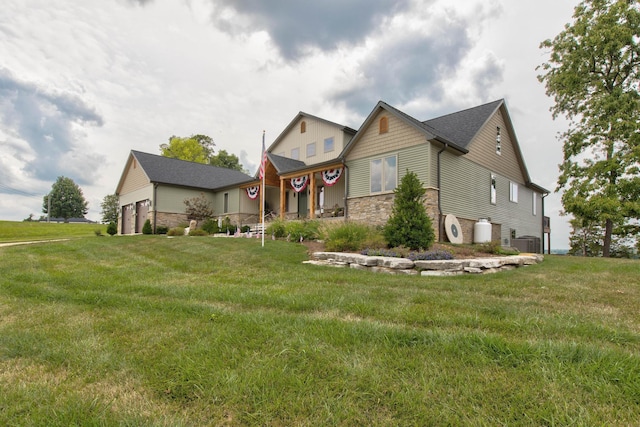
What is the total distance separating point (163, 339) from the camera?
9.24ft

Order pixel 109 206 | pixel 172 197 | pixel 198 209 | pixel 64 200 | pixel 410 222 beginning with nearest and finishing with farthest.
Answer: pixel 410 222 < pixel 198 209 < pixel 172 197 < pixel 109 206 < pixel 64 200

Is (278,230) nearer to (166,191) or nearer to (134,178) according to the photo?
(166,191)

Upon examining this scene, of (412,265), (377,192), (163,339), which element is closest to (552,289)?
(412,265)

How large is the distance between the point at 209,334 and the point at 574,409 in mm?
2585

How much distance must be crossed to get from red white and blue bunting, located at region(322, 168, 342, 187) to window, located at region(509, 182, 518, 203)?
8970mm

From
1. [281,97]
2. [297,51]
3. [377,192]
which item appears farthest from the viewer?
[281,97]

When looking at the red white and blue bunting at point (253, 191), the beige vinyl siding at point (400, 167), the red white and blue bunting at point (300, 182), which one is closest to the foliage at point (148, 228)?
the red white and blue bunting at point (253, 191)

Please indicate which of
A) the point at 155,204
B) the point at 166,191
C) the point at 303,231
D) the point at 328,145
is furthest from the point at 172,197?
the point at 303,231

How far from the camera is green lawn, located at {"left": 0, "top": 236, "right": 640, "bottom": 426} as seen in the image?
1828 millimetres

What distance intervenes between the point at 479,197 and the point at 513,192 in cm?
407

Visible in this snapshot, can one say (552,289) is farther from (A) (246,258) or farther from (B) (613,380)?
(A) (246,258)

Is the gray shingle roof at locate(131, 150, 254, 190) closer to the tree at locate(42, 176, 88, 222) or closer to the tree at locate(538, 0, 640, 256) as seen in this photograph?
the tree at locate(538, 0, 640, 256)

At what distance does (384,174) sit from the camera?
43.5 ft

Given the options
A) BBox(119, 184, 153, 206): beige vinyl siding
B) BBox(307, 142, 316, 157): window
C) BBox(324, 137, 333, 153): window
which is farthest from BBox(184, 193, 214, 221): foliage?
BBox(324, 137, 333, 153): window
